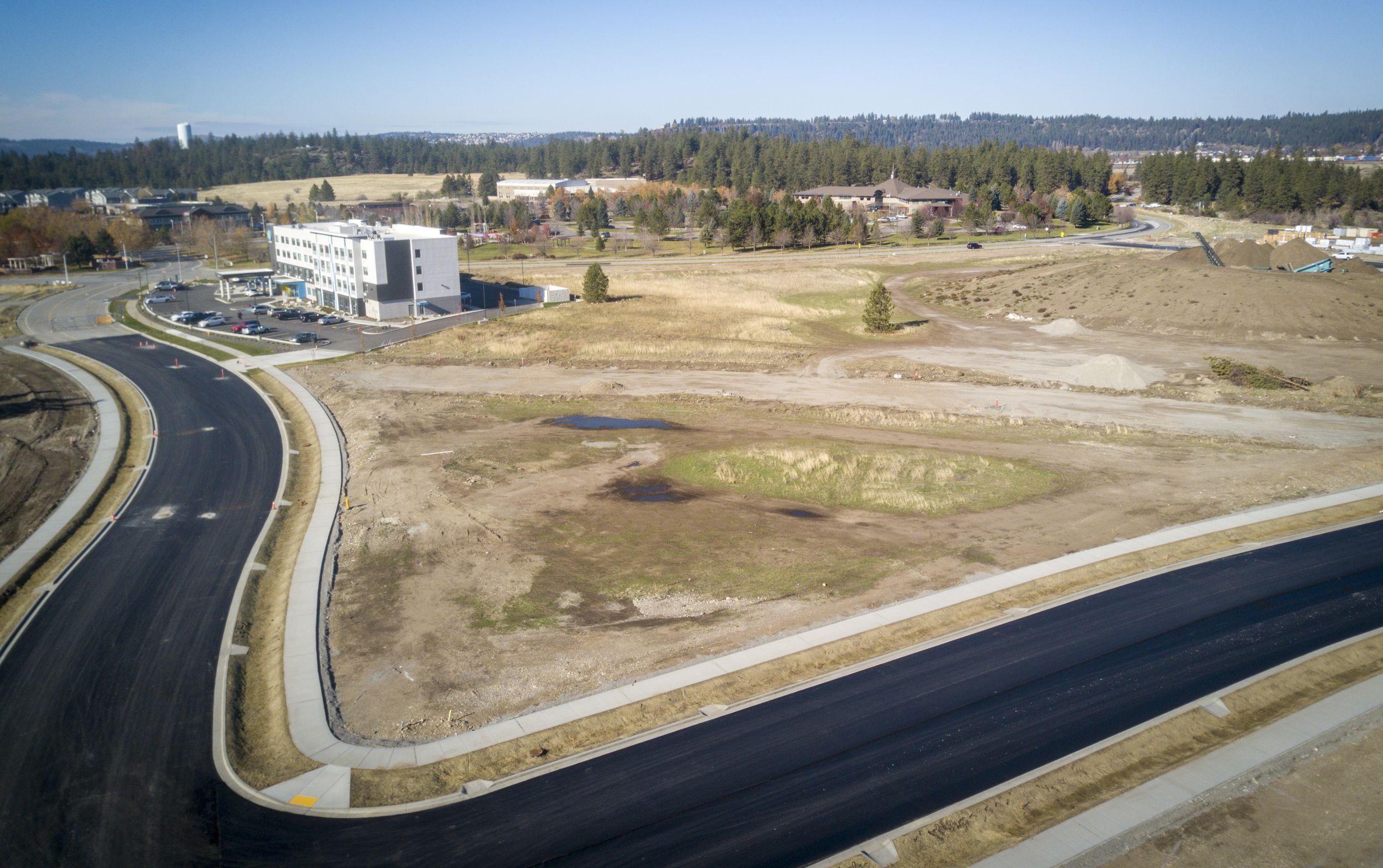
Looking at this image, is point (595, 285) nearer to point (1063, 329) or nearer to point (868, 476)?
point (1063, 329)

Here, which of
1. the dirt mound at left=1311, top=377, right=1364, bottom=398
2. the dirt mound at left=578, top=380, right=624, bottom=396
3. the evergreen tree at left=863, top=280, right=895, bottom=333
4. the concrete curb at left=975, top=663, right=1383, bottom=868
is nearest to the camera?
the concrete curb at left=975, top=663, right=1383, bottom=868

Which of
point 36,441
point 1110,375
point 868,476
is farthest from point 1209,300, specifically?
point 36,441

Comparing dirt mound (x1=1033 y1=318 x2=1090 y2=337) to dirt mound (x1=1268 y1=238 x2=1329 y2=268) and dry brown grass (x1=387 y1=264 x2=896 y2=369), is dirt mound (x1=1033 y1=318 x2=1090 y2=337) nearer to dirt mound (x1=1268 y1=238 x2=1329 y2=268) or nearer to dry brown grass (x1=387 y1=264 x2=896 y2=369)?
dry brown grass (x1=387 y1=264 x2=896 y2=369)

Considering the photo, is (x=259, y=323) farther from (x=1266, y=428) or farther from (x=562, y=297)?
(x=1266, y=428)

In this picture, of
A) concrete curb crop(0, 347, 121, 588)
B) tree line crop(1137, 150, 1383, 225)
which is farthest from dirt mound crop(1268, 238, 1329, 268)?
concrete curb crop(0, 347, 121, 588)

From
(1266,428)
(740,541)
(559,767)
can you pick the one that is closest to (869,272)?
(1266,428)

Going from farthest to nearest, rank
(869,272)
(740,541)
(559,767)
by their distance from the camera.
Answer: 1. (869,272)
2. (740,541)
3. (559,767)

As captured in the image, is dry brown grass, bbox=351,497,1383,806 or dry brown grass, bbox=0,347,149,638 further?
dry brown grass, bbox=0,347,149,638
